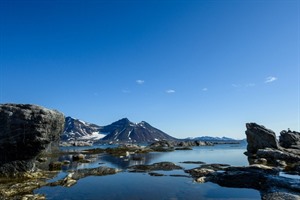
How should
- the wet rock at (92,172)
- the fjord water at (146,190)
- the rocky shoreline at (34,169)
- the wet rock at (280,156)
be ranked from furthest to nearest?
the wet rock at (280,156), the wet rock at (92,172), the rocky shoreline at (34,169), the fjord water at (146,190)

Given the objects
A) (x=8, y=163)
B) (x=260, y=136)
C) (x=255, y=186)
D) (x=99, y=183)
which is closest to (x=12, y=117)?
(x=8, y=163)

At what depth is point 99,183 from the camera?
37625mm

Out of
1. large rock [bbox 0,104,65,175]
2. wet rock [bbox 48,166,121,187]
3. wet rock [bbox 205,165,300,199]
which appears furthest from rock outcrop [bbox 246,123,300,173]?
large rock [bbox 0,104,65,175]

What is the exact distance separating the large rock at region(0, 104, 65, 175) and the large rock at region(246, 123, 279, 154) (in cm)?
6787

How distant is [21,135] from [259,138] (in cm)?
7329

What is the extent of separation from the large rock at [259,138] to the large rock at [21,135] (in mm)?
67866

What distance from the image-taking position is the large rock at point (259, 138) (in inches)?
3319

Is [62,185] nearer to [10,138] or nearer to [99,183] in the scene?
[99,183]

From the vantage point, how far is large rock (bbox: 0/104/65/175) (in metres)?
40.1

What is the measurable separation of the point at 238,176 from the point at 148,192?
12.8 m

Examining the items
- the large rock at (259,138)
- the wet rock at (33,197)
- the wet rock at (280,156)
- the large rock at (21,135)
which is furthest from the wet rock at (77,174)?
the large rock at (259,138)

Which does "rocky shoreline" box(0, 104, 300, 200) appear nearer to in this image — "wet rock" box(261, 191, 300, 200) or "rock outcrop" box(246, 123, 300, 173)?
"wet rock" box(261, 191, 300, 200)

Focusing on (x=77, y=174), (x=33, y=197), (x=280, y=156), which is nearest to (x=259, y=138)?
(x=280, y=156)

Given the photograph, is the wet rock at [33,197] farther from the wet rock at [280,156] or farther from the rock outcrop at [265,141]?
the rock outcrop at [265,141]
